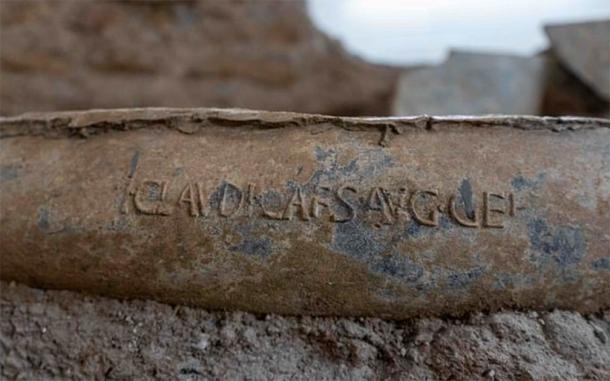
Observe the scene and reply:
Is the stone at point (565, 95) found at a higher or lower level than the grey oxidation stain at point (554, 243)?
higher

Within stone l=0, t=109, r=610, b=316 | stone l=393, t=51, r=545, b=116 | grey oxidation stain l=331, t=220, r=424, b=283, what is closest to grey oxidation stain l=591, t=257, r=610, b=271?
stone l=0, t=109, r=610, b=316

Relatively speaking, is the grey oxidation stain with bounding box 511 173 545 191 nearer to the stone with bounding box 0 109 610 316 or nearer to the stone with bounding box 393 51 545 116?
the stone with bounding box 0 109 610 316

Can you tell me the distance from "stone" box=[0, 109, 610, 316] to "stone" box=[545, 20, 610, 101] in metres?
1.01

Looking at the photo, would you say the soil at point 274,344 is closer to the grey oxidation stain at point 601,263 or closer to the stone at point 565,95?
the grey oxidation stain at point 601,263

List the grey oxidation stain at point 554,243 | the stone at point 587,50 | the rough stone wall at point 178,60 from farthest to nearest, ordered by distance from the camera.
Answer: the rough stone wall at point 178,60 → the stone at point 587,50 → the grey oxidation stain at point 554,243

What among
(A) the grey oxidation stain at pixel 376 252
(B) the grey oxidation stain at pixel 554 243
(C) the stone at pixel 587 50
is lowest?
(A) the grey oxidation stain at pixel 376 252

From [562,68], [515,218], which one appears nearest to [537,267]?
[515,218]

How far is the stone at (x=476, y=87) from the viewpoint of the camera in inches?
65.0

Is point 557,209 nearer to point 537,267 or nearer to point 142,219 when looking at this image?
point 537,267

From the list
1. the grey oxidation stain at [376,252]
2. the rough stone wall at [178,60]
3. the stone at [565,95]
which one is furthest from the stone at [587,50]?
the grey oxidation stain at [376,252]

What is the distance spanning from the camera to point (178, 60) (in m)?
2.26

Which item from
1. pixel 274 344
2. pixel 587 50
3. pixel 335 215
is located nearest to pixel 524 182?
pixel 335 215

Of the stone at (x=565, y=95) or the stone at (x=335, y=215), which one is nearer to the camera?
the stone at (x=335, y=215)

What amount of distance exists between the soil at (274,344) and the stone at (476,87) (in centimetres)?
108
